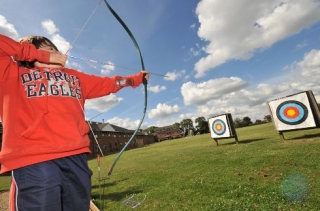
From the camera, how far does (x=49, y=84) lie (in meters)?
2.21

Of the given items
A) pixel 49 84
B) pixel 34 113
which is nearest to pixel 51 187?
pixel 34 113

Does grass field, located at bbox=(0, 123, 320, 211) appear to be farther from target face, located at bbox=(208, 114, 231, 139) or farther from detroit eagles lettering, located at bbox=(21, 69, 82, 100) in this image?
target face, located at bbox=(208, 114, 231, 139)

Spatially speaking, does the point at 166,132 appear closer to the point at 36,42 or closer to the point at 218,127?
the point at 218,127

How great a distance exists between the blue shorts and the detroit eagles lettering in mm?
598

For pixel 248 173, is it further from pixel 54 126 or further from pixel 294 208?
pixel 54 126

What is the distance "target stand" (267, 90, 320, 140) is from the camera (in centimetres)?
964

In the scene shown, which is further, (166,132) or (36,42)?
(166,132)

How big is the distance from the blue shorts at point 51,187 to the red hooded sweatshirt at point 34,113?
70mm

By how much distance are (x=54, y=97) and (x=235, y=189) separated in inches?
153

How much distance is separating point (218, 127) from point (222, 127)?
306mm

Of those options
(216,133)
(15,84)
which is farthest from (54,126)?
(216,133)

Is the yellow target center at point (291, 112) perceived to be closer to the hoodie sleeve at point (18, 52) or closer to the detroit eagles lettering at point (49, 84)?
the detroit eagles lettering at point (49, 84)

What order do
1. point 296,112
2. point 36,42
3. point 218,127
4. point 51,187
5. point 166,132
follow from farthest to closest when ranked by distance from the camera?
point 166,132
point 218,127
point 296,112
point 36,42
point 51,187

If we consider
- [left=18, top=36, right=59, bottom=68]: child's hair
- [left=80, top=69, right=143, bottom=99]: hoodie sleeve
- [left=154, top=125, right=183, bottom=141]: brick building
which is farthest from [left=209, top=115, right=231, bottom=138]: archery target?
[left=154, top=125, right=183, bottom=141]: brick building
